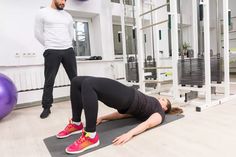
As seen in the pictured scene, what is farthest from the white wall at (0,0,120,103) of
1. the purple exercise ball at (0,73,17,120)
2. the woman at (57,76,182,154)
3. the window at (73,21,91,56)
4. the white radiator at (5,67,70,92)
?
the woman at (57,76,182,154)

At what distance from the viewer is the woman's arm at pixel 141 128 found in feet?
4.72

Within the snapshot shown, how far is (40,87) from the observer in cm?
310

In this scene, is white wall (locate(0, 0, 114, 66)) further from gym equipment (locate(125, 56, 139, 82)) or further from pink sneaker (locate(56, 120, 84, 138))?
pink sneaker (locate(56, 120, 84, 138))

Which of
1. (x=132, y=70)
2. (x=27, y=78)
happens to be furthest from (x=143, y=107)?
(x=27, y=78)

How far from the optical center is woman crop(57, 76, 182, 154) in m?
1.33

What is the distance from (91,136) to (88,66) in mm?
2250

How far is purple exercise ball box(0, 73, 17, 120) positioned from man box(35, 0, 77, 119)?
13.0 inches

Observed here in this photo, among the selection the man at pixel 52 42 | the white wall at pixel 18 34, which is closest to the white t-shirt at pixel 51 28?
the man at pixel 52 42

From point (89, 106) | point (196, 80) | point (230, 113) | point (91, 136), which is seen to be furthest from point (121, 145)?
point (196, 80)

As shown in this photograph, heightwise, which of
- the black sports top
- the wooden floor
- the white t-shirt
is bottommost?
the wooden floor

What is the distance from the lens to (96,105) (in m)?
1.34

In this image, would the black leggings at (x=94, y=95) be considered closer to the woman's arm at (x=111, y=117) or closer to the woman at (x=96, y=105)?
the woman at (x=96, y=105)

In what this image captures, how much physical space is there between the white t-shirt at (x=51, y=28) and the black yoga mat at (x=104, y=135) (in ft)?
3.83

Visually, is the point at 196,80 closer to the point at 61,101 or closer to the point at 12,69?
the point at 61,101
